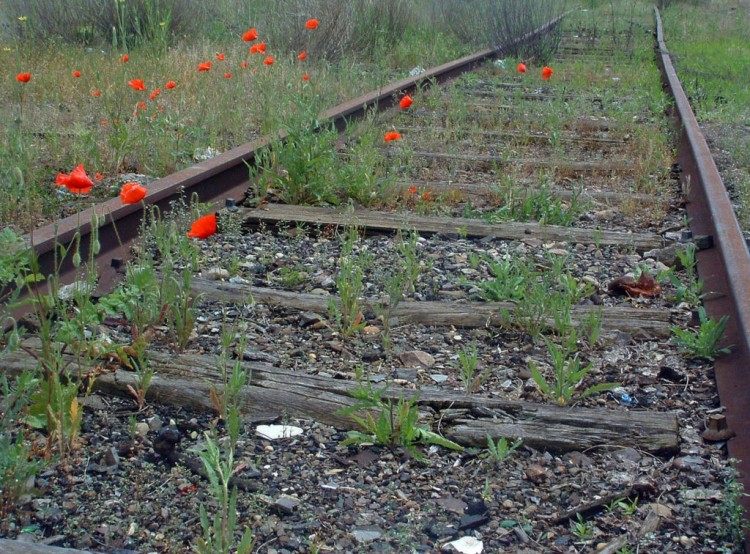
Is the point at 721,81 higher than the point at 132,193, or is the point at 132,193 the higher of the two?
the point at 132,193

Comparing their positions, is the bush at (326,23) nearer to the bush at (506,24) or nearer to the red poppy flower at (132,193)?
the bush at (506,24)

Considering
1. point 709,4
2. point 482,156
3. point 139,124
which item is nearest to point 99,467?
point 139,124

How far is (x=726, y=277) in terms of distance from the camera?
3.19m

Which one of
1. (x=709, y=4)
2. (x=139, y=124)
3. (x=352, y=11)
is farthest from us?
(x=709, y=4)

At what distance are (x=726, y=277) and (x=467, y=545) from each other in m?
1.74

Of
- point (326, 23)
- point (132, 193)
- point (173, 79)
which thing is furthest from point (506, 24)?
point (132, 193)

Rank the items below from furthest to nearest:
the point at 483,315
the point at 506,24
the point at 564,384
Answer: the point at 506,24
the point at 483,315
the point at 564,384

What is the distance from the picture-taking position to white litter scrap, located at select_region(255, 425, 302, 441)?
2.36 m

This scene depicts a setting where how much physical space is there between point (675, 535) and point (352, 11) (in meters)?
9.32

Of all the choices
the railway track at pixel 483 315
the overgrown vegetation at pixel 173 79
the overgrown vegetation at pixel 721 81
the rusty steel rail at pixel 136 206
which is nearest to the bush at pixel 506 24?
the overgrown vegetation at pixel 173 79

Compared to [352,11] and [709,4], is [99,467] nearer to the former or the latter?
[352,11]

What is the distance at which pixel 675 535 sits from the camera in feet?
6.51

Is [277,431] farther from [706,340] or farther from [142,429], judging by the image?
[706,340]

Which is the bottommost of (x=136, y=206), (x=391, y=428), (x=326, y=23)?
(x=391, y=428)
